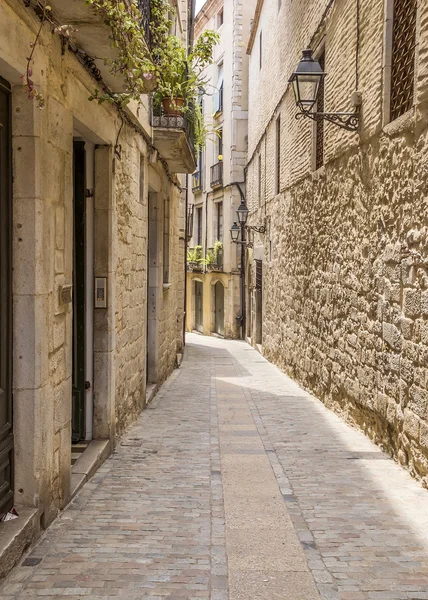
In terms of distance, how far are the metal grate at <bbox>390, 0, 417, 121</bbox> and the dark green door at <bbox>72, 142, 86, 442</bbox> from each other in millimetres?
2833

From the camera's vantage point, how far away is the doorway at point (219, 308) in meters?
26.6

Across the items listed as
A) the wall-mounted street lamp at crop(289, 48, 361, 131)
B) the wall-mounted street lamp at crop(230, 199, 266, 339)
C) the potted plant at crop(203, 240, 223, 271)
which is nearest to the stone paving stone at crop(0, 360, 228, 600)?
the wall-mounted street lamp at crop(289, 48, 361, 131)

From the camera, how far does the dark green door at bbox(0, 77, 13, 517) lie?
11.8 feet

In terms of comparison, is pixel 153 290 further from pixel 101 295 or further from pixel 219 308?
pixel 219 308

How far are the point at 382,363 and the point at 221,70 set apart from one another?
22797 millimetres

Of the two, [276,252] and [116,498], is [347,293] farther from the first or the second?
[276,252]

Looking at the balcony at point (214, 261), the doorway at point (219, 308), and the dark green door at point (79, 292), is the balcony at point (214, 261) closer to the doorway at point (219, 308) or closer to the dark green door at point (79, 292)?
the doorway at point (219, 308)

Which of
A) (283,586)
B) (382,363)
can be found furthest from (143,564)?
(382,363)

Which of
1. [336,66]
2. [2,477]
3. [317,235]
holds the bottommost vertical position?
[2,477]

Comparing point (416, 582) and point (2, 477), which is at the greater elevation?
point (2, 477)

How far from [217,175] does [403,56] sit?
65.9 ft

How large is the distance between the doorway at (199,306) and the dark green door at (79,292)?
23.2 metres

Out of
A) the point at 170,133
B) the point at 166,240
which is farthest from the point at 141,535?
the point at 166,240

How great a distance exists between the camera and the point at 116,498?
15.7 ft
